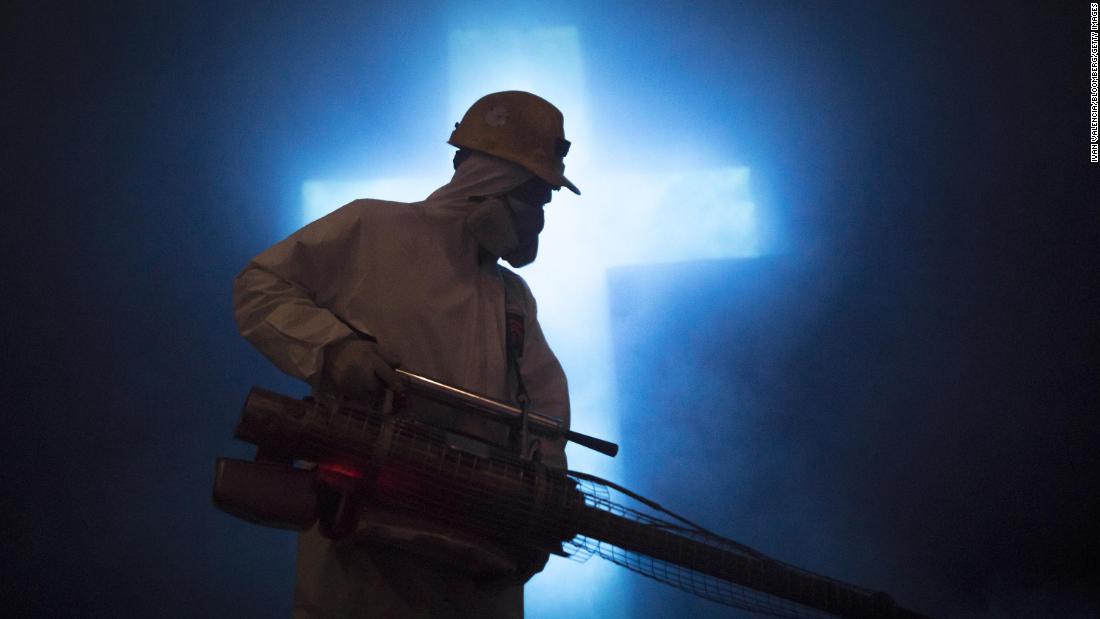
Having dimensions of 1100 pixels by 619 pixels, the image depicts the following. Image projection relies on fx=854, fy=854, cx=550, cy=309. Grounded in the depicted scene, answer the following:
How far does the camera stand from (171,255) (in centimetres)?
241

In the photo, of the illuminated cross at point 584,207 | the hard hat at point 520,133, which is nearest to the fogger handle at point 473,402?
the hard hat at point 520,133

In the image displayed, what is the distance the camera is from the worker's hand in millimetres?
1113

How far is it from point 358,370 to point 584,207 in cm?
152

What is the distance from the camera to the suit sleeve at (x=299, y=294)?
117 cm

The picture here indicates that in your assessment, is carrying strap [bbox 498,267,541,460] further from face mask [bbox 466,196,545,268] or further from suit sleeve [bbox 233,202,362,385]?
suit sleeve [bbox 233,202,362,385]

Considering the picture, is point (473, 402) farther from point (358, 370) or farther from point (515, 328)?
point (515, 328)

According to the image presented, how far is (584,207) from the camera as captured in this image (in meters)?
2.54

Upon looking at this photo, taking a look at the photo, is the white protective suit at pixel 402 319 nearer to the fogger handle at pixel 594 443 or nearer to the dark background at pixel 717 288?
the fogger handle at pixel 594 443

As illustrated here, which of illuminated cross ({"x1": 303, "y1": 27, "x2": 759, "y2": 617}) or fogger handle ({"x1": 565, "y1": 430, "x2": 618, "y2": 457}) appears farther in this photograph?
illuminated cross ({"x1": 303, "y1": 27, "x2": 759, "y2": 617})

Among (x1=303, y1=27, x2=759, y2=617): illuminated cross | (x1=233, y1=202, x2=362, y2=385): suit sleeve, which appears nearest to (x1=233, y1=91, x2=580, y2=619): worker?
(x1=233, y1=202, x2=362, y2=385): suit sleeve

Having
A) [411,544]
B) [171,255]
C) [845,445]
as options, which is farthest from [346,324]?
[845,445]

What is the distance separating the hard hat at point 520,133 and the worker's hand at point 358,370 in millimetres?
514

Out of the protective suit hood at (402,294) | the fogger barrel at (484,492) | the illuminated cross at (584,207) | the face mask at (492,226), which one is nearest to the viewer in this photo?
the fogger barrel at (484,492)

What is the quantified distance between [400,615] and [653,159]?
172cm
